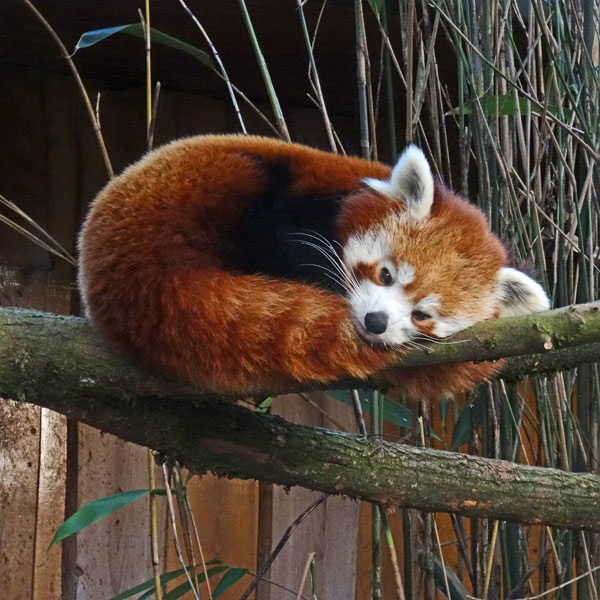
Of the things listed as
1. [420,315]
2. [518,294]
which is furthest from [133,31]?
[518,294]

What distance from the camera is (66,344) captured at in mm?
1438

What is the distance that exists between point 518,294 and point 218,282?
661 mm

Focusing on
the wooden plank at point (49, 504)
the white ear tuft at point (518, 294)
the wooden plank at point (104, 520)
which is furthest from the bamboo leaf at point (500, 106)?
the wooden plank at point (49, 504)

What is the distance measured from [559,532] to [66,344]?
1451 mm

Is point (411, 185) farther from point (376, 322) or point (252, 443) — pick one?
point (252, 443)

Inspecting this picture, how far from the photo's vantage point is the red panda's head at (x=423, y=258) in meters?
1.58

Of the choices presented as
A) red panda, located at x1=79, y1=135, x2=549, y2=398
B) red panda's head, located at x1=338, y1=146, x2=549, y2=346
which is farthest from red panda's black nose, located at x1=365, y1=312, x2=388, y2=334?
red panda's head, located at x1=338, y1=146, x2=549, y2=346

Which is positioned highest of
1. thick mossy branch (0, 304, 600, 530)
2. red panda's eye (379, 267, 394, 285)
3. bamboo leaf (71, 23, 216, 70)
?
bamboo leaf (71, 23, 216, 70)

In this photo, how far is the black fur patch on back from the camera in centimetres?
152

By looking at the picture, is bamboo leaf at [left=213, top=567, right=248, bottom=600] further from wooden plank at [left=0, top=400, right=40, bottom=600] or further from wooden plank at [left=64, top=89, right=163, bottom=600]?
wooden plank at [left=0, top=400, right=40, bottom=600]

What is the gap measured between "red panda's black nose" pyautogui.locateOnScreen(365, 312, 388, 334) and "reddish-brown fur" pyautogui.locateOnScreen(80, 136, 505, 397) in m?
0.06

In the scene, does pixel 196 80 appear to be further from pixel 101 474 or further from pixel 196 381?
pixel 196 381

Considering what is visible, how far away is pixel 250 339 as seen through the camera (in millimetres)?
1230

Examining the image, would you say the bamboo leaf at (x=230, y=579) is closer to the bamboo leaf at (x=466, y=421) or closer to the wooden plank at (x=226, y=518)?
the bamboo leaf at (x=466, y=421)
